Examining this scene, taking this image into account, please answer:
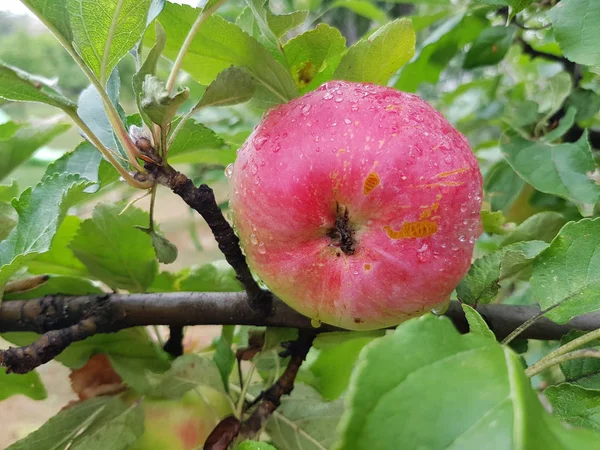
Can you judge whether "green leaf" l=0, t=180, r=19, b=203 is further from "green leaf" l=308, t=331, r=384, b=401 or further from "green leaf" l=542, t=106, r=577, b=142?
"green leaf" l=542, t=106, r=577, b=142

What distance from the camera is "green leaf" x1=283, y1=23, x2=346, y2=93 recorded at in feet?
1.39

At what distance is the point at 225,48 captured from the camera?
1.33ft

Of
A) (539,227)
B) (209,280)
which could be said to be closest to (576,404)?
(539,227)

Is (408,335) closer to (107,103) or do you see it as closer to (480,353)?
(480,353)

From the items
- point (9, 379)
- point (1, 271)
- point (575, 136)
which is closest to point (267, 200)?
point (1, 271)

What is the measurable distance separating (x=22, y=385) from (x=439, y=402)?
47 centimetres

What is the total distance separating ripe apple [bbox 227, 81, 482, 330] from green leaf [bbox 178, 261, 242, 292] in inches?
7.7

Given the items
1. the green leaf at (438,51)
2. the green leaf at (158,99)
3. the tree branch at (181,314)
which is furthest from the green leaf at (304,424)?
the green leaf at (438,51)

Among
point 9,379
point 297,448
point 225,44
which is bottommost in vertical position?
point 297,448

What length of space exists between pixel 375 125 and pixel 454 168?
58 mm

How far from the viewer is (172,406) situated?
513mm

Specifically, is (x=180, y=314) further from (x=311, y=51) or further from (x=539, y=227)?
(x=539, y=227)

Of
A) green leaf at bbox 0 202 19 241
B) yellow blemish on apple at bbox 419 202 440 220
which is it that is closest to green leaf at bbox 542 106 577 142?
yellow blemish on apple at bbox 419 202 440 220

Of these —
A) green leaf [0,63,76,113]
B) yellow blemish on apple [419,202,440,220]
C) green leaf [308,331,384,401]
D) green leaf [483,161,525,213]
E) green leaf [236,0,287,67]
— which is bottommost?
green leaf [308,331,384,401]
